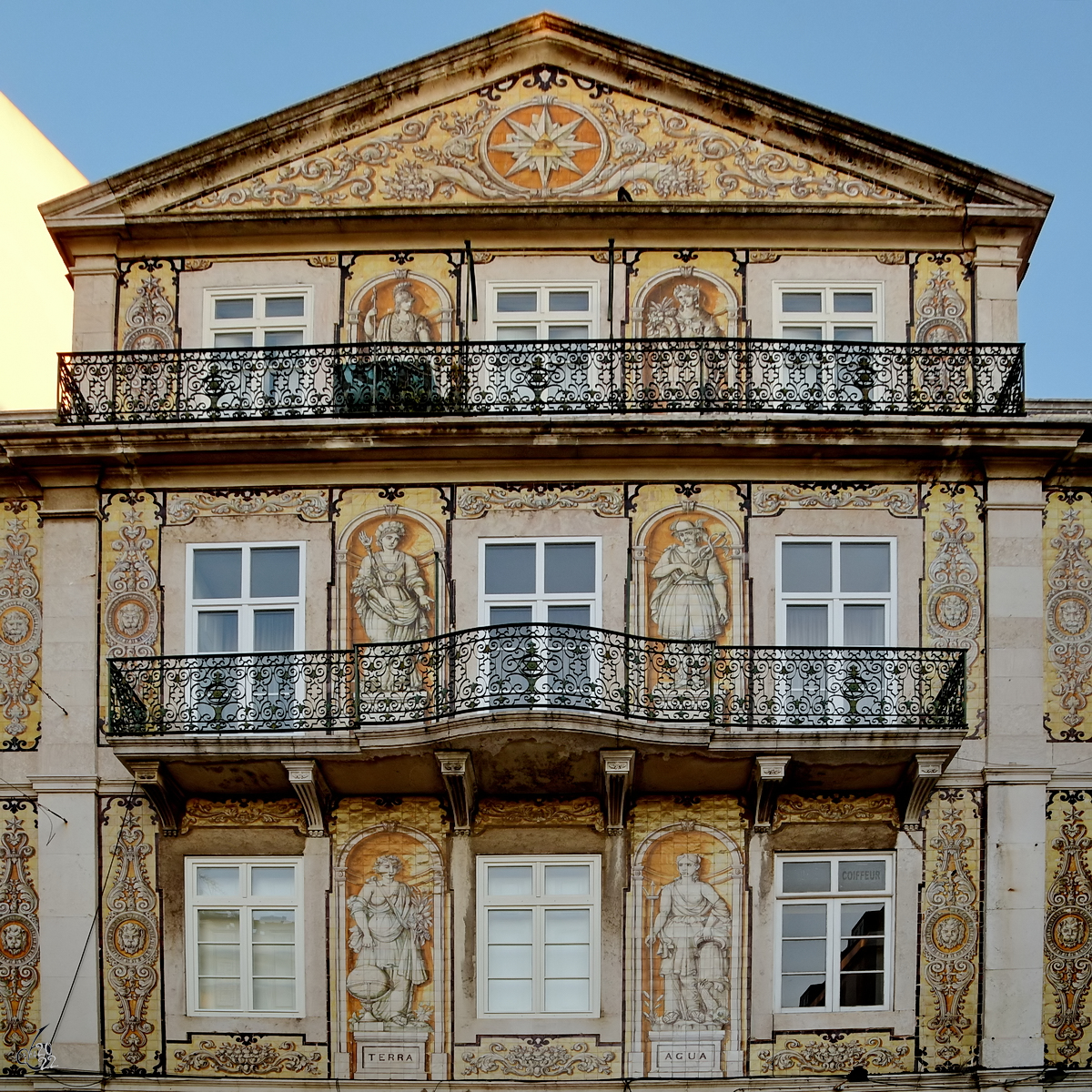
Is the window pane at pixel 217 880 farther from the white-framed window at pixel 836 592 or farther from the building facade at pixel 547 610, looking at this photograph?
the white-framed window at pixel 836 592

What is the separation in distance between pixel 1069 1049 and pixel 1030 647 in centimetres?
424

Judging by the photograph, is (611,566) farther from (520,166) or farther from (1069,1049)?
(1069,1049)

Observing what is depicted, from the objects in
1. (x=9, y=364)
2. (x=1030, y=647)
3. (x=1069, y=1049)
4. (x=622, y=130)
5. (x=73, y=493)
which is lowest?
(x=1069, y=1049)

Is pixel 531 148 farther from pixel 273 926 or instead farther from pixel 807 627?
pixel 273 926

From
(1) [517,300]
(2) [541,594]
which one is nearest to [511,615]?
(2) [541,594]

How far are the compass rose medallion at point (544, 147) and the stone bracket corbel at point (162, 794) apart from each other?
25.6 ft

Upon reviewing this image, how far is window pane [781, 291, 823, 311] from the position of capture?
22.2m

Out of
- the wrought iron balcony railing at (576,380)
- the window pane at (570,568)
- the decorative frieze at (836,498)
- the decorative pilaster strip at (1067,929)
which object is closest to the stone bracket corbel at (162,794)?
the wrought iron balcony railing at (576,380)

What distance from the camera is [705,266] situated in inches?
878

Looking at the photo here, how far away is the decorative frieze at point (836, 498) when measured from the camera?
21.3 metres

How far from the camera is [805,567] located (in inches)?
837

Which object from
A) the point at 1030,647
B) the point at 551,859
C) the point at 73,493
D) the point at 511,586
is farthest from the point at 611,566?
the point at 73,493

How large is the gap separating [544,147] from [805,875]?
350 inches

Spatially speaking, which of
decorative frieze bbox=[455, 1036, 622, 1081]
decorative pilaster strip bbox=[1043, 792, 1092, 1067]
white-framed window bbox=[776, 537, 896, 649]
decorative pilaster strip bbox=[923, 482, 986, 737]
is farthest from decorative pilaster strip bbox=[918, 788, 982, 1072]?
decorative frieze bbox=[455, 1036, 622, 1081]
